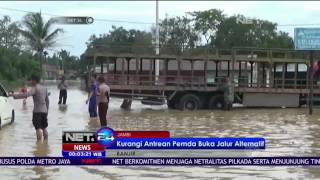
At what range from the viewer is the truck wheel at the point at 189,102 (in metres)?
28.4

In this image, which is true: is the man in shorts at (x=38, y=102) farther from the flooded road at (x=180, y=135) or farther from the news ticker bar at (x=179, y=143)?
the news ticker bar at (x=179, y=143)

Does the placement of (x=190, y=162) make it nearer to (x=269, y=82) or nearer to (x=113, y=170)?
(x=113, y=170)

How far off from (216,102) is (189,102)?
57.2 inches

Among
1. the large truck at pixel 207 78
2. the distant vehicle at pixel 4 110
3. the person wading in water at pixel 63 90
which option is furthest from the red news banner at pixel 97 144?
the person wading in water at pixel 63 90

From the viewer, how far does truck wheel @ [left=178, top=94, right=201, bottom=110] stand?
93.1ft

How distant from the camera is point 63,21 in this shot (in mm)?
21859

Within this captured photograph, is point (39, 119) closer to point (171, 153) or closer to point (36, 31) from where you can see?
point (171, 153)

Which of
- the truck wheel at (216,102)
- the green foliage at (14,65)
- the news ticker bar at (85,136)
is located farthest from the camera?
the green foliage at (14,65)

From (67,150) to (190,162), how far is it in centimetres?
158

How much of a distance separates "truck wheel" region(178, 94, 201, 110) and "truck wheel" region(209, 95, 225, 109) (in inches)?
30.0

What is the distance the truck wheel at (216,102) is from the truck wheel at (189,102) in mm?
762

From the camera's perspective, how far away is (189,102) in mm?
28547

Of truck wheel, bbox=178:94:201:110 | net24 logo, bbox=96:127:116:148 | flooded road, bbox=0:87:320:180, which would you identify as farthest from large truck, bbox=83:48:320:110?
net24 logo, bbox=96:127:116:148

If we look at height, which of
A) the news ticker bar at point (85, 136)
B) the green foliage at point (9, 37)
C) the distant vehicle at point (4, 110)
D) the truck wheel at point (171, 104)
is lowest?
the truck wheel at point (171, 104)
